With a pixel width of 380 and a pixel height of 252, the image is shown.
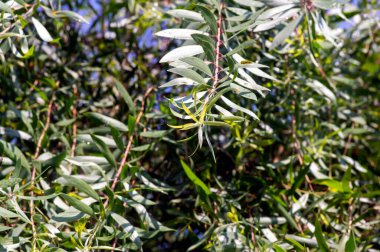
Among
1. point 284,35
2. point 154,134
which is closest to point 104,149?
point 154,134

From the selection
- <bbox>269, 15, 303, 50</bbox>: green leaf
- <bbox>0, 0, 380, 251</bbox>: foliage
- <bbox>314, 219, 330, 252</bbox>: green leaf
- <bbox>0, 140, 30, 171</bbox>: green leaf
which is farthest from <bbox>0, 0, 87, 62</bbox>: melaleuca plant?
<bbox>314, 219, 330, 252</bbox>: green leaf

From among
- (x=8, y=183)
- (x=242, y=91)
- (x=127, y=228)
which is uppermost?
(x=242, y=91)

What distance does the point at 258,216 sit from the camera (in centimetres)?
103

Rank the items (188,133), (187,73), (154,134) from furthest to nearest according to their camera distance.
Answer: (188,133) < (154,134) < (187,73)

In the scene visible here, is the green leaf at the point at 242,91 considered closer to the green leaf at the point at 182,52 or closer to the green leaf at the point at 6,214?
the green leaf at the point at 182,52

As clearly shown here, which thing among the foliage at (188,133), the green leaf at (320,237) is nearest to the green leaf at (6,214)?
the foliage at (188,133)

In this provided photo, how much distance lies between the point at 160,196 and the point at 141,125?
182 mm

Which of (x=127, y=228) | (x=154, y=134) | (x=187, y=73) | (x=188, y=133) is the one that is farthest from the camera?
(x=188, y=133)

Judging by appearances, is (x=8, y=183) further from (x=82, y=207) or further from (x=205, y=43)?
(x=205, y=43)

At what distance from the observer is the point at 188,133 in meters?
1.14

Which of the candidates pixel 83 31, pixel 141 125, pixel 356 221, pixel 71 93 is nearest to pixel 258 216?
pixel 356 221

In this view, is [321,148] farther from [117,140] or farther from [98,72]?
[98,72]

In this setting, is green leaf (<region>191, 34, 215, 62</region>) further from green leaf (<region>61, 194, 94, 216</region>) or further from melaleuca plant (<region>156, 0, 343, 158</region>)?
green leaf (<region>61, 194, 94, 216</region>)

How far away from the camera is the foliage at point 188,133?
0.84m
